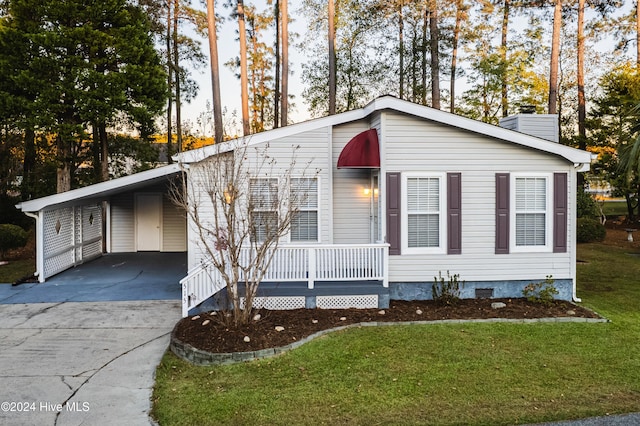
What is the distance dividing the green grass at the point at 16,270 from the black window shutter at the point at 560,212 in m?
13.0

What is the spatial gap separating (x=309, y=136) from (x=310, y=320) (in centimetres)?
388

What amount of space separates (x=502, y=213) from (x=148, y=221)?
490 inches

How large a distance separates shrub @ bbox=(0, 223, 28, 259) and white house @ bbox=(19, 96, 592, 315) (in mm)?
9435

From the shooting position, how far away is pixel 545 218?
9.78 meters

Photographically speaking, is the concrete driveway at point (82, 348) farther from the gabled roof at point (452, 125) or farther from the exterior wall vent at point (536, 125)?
the exterior wall vent at point (536, 125)

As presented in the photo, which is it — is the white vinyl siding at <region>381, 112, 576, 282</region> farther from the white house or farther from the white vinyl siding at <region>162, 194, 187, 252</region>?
the white vinyl siding at <region>162, 194, 187, 252</region>

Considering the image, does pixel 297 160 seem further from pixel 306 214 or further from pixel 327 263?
pixel 327 263

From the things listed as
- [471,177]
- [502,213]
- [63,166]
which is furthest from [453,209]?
[63,166]

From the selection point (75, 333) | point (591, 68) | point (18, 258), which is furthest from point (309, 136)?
point (591, 68)

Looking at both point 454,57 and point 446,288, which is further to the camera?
point 454,57

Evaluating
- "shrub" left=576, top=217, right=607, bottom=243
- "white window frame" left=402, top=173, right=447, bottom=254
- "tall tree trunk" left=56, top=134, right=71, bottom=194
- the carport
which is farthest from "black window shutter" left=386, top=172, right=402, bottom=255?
"shrub" left=576, top=217, right=607, bottom=243

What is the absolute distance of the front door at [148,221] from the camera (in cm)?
1720

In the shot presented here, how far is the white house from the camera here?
30.1 feet

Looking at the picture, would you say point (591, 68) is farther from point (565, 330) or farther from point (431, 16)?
point (565, 330)
